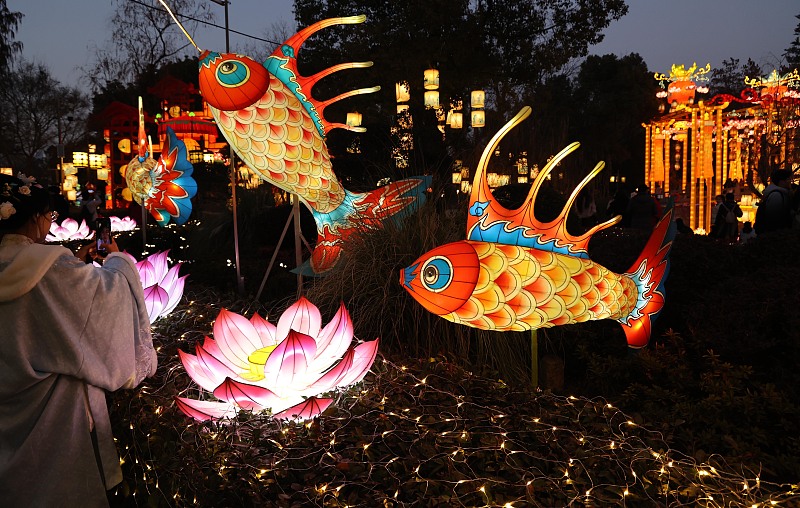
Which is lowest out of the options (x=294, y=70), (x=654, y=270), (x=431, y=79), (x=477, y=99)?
(x=654, y=270)

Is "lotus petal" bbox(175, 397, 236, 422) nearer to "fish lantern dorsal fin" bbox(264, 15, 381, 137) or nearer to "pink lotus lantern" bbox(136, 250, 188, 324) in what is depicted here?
"pink lotus lantern" bbox(136, 250, 188, 324)

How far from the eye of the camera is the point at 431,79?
11.4 metres

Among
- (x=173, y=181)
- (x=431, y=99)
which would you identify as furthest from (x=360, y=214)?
(x=431, y=99)

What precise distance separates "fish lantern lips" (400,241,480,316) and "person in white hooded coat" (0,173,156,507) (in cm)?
119

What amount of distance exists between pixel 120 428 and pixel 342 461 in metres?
1.07

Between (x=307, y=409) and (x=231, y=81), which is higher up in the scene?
(x=231, y=81)

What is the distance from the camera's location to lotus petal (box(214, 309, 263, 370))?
8.67 ft

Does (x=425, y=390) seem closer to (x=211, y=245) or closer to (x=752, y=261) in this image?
(x=752, y=261)

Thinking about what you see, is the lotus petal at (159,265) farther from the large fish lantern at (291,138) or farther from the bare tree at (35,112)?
the bare tree at (35,112)

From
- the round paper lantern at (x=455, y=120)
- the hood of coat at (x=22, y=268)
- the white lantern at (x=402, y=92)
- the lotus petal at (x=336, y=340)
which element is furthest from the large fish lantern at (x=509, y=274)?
the round paper lantern at (x=455, y=120)

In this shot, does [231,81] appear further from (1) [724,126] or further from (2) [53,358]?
(1) [724,126]

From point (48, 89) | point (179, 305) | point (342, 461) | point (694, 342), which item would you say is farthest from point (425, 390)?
point (48, 89)

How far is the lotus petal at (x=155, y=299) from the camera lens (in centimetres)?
360

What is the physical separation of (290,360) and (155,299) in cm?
165
